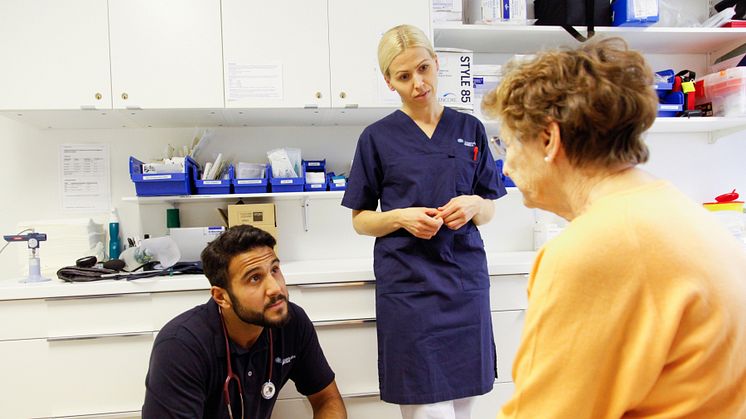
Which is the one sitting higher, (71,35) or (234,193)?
(71,35)

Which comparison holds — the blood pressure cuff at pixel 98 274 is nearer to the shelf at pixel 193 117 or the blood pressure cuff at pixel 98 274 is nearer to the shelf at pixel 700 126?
the shelf at pixel 193 117

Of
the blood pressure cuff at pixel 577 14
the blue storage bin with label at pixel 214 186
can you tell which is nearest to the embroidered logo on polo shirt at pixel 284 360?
the blue storage bin with label at pixel 214 186

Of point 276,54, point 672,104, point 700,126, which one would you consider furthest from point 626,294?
point 700,126

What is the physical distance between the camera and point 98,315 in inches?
65.9

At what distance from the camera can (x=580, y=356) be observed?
505 millimetres

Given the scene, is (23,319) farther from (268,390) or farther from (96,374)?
(268,390)

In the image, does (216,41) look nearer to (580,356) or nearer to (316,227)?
(316,227)

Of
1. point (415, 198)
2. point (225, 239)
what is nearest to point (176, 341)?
point (225, 239)

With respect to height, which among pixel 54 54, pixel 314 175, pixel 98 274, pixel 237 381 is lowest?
pixel 237 381

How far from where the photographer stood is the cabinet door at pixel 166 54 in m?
1.85

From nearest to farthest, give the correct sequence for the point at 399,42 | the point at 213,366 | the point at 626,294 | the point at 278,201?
the point at 626,294, the point at 213,366, the point at 399,42, the point at 278,201

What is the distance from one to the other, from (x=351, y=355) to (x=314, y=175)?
2.61 feet

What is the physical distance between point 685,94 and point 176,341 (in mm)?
2432

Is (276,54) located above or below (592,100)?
above
